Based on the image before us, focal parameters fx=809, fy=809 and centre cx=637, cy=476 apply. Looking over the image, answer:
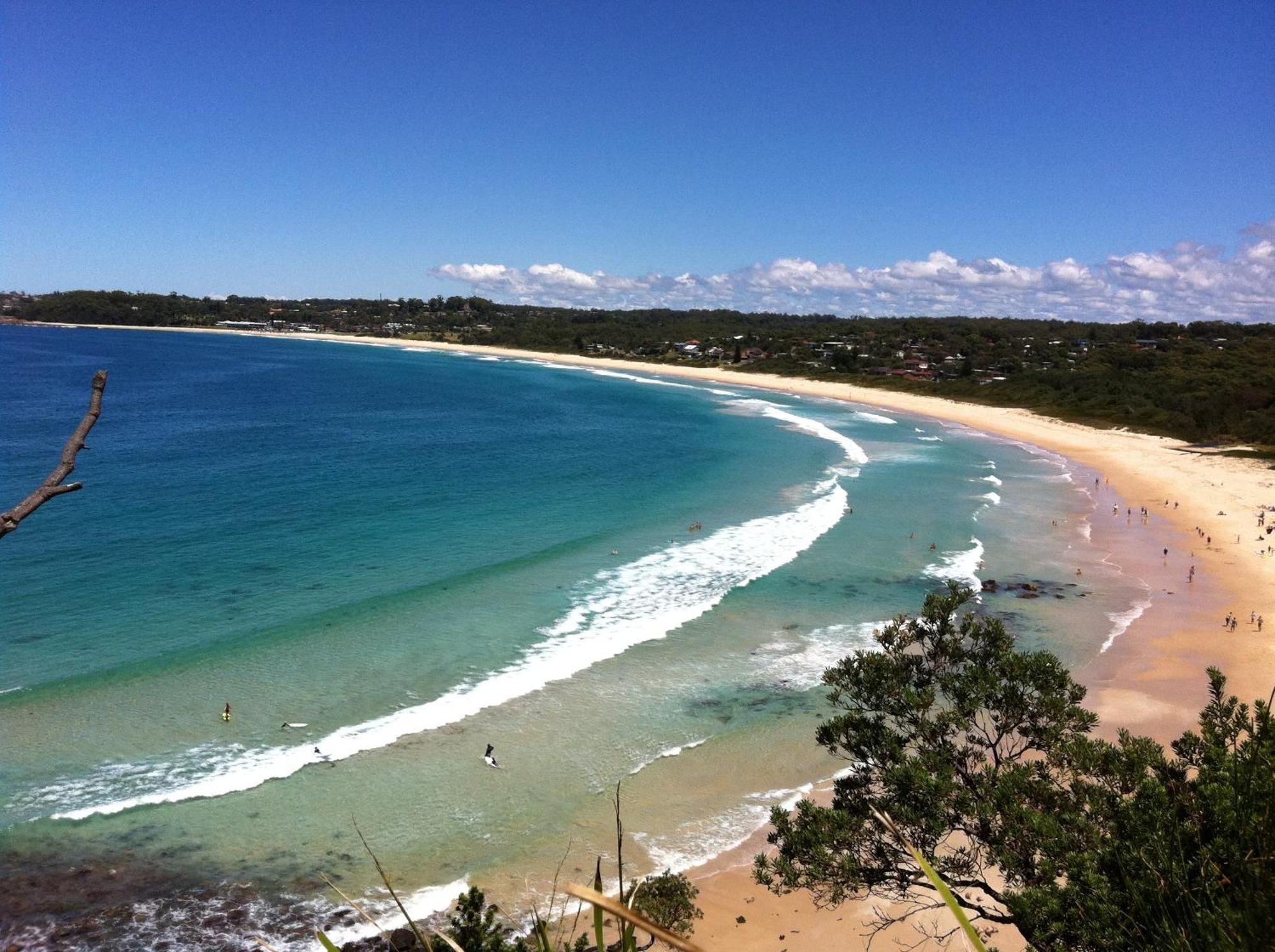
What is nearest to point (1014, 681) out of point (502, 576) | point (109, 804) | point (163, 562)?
point (109, 804)

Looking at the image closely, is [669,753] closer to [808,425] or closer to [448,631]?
[448,631]

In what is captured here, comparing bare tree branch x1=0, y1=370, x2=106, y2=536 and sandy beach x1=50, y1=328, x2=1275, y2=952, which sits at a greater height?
bare tree branch x1=0, y1=370, x2=106, y2=536

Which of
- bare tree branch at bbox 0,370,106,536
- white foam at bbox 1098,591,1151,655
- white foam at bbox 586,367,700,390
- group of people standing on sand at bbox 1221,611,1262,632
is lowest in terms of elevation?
white foam at bbox 1098,591,1151,655

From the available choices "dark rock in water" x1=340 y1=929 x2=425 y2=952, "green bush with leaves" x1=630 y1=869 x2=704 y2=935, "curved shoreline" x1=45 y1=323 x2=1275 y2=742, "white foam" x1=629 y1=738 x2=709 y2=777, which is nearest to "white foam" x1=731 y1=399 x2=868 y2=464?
"curved shoreline" x1=45 y1=323 x2=1275 y2=742

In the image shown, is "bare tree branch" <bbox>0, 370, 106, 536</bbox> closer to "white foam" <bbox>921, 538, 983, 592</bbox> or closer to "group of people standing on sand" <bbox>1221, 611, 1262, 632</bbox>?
"white foam" <bbox>921, 538, 983, 592</bbox>

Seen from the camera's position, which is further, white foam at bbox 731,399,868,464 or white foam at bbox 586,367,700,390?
white foam at bbox 586,367,700,390

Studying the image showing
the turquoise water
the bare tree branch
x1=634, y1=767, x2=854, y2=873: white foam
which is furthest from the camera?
the turquoise water

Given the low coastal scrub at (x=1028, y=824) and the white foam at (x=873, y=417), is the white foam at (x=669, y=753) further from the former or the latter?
the white foam at (x=873, y=417)
